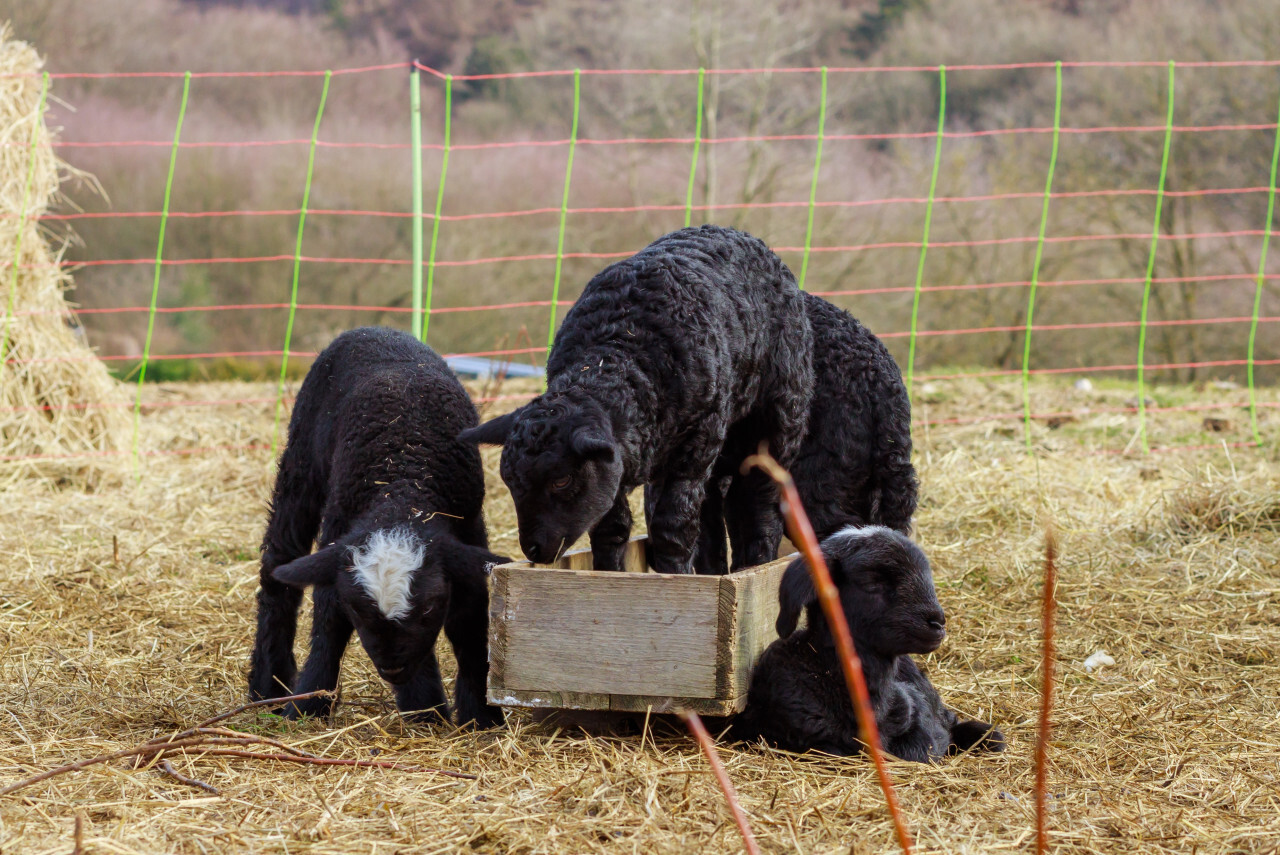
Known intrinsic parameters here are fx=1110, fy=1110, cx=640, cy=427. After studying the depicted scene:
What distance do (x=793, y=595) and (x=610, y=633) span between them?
57 cm

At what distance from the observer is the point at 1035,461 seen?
306 inches

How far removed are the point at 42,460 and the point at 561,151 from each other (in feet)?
30.3

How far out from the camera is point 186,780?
9.48 ft

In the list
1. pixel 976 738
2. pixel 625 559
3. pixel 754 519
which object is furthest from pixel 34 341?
pixel 976 738

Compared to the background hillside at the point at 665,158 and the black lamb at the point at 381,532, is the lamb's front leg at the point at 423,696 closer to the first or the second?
the black lamb at the point at 381,532

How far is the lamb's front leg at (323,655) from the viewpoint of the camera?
13.1 feet

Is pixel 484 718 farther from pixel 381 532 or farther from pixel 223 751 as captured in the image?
pixel 223 751

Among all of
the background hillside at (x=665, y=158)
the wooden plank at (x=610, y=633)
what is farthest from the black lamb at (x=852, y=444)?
the background hillside at (x=665, y=158)

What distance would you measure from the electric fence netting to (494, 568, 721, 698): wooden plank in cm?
969

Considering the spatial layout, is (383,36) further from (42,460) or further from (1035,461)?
(1035,461)

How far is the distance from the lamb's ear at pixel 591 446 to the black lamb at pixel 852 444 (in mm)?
1101

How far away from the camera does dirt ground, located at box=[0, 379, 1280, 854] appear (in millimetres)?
2730

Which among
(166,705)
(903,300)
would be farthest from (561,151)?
(166,705)

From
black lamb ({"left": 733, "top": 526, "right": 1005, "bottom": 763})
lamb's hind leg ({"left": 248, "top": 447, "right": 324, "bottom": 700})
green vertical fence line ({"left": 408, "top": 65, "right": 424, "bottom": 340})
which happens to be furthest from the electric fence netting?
black lamb ({"left": 733, "top": 526, "right": 1005, "bottom": 763})
